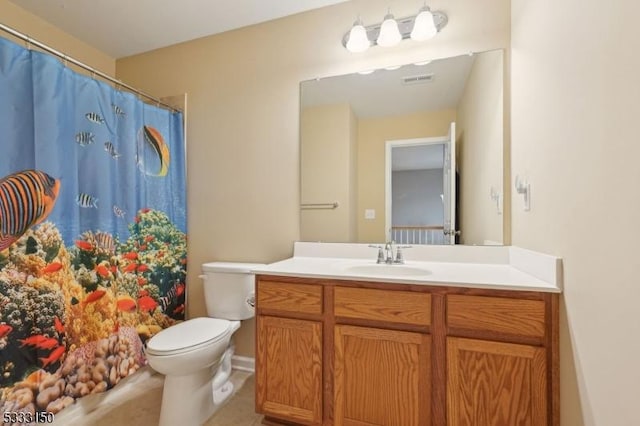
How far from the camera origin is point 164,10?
6.23 feet

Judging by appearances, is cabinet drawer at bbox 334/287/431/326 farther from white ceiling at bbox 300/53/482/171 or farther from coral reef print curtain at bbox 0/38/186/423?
coral reef print curtain at bbox 0/38/186/423

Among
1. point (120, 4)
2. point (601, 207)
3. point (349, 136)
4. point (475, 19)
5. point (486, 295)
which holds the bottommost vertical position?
point (486, 295)

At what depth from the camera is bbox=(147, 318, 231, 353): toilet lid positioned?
4.65ft

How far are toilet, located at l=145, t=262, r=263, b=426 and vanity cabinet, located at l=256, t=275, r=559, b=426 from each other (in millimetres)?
317

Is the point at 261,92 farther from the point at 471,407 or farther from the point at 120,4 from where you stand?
the point at 471,407

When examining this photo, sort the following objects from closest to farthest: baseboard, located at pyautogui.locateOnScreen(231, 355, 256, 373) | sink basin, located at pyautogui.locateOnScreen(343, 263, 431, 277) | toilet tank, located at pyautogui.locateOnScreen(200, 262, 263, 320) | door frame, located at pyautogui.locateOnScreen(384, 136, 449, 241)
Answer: sink basin, located at pyautogui.locateOnScreen(343, 263, 431, 277), door frame, located at pyautogui.locateOnScreen(384, 136, 449, 241), toilet tank, located at pyautogui.locateOnScreen(200, 262, 263, 320), baseboard, located at pyautogui.locateOnScreen(231, 355, 256, 373)

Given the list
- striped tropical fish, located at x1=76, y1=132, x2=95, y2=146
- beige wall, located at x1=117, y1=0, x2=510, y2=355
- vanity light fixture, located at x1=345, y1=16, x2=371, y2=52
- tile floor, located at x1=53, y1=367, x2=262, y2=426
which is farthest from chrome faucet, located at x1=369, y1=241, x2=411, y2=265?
striped tropical fish, located at x1=76, y1=132, x2=95, y2=146

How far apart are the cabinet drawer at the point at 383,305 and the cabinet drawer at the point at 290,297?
10cm

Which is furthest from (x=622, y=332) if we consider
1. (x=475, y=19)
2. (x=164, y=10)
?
(x=164, y=10)

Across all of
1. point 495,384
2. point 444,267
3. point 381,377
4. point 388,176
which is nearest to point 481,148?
point 388,176

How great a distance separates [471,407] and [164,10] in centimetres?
275

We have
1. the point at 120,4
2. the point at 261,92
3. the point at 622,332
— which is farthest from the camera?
the point at 261,92

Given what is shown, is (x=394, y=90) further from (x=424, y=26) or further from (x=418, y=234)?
(x=418, y=234)

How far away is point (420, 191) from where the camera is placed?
5.67 ft
